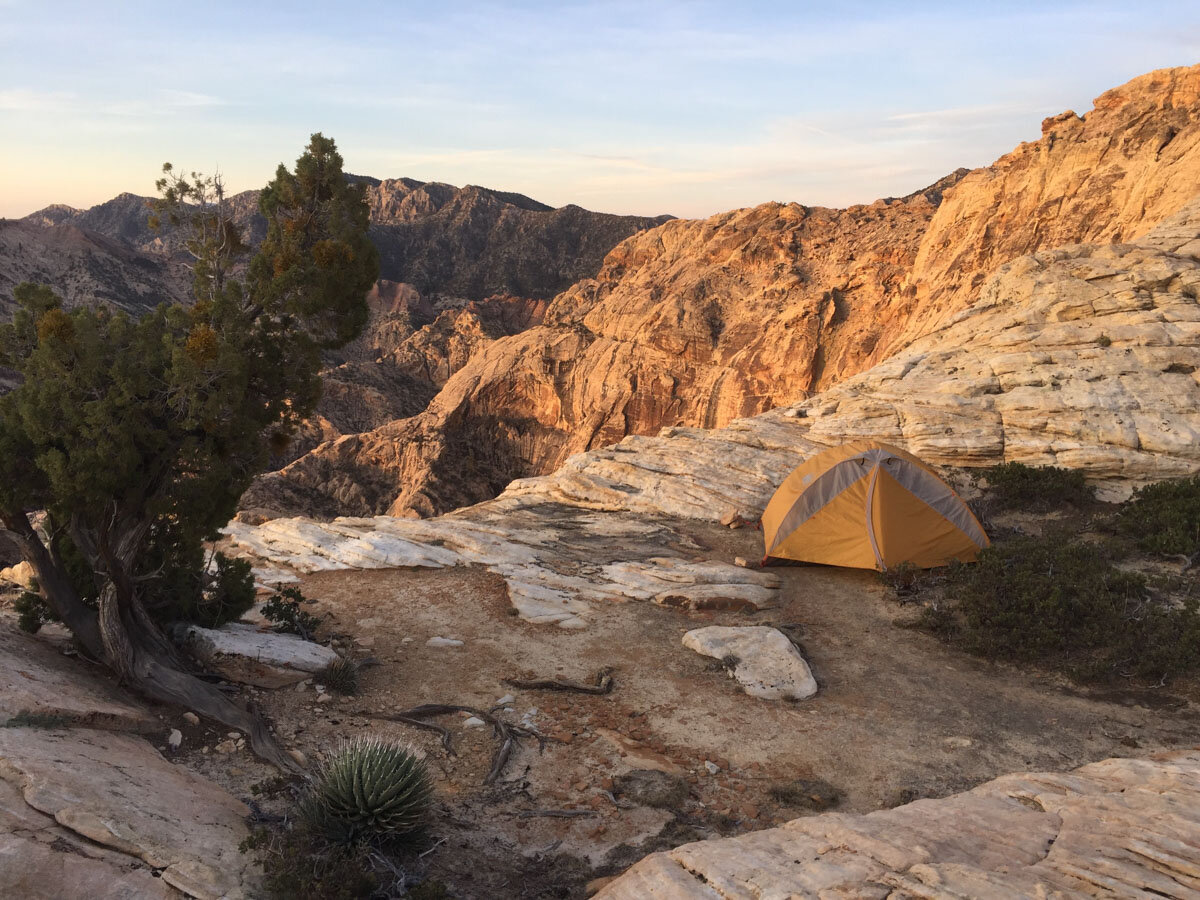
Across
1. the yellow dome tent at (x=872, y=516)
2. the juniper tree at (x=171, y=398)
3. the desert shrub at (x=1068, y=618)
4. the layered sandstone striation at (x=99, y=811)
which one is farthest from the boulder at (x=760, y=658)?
the layered sandstone striation at (x=99, y=811)

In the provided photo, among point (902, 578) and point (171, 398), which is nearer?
point (171, 398)

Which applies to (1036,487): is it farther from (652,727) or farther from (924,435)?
(652,727)

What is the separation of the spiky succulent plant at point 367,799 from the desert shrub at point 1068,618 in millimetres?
8362

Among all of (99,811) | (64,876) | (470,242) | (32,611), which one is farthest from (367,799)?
(470,242)

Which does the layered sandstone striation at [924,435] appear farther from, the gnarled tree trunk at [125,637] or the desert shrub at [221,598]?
the gnarled tree trunk at [125,637]

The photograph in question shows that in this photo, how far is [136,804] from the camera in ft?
17.5

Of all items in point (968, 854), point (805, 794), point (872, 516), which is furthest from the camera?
point (872, 516)

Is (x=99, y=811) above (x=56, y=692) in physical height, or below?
above

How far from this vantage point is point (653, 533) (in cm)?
1700

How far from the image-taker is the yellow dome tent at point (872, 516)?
1333 centimetres

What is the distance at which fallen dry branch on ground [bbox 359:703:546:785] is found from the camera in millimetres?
7781

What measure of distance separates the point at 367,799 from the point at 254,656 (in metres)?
4.45

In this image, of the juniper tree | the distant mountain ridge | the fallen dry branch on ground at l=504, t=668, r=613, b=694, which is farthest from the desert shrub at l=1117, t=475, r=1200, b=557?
the distant mountain ridge

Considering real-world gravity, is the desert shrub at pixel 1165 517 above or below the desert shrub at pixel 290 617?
above
